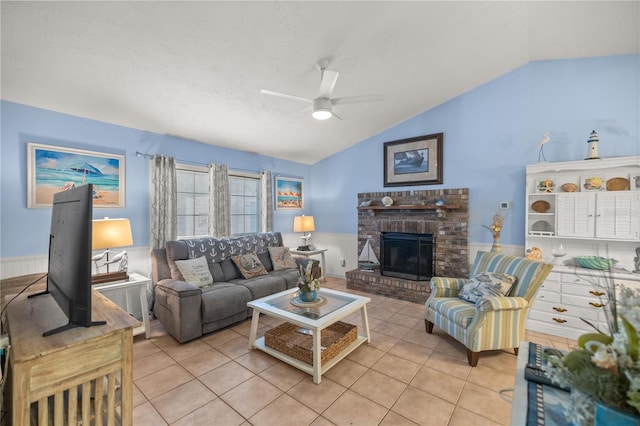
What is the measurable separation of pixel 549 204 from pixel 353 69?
3.02 metres

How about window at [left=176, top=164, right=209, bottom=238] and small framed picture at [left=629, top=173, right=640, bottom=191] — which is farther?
window at [left=176, top=164, right=209, bottom=238]

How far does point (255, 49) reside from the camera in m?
2.49

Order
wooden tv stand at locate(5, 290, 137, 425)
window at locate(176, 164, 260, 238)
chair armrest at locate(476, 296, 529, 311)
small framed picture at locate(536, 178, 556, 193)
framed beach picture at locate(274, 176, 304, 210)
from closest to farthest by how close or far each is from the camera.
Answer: wooden tv stand at locate(5, 290, 137, 425)
chair armrest at locate(476, 296, 529, 311)
small framed picture at locate(536, 178, 556, 193)
window at locate(176, 164, 260, 238)
framed beach picture at locate(274, 176, 304, 210)

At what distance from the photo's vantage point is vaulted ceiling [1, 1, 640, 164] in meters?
2.06

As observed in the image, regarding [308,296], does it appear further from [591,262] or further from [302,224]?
[591,262]

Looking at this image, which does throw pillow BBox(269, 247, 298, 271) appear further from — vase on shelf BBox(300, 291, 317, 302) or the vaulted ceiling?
the vaulted ceiling

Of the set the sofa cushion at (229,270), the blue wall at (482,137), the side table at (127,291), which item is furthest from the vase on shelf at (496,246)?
the side table at (127,291)

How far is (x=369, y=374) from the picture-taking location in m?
2.35

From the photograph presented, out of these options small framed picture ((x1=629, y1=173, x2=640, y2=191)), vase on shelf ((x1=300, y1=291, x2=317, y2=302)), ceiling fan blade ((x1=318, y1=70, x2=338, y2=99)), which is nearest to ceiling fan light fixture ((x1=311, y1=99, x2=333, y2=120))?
ceiling fan blade ((x1=318, y1=70, x2=338, y2=99))

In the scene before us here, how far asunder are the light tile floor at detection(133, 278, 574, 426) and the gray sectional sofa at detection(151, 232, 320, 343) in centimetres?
21

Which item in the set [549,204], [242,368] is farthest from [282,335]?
[549,204]

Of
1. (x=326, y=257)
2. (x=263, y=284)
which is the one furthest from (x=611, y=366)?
(x=326, y=257)

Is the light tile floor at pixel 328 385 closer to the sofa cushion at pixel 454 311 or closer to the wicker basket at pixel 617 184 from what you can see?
the sofa cushion at pixel 454 311

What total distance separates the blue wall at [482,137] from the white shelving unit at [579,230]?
0.79 ft
